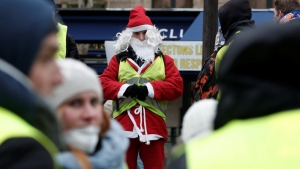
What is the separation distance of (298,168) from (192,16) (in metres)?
16.2

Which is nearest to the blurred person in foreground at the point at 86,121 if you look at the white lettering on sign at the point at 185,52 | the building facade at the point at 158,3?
the white lettering on sign at the point at 185,52

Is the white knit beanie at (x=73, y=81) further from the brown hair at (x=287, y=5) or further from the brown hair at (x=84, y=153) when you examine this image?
the brown hair at (x=287, y=5)

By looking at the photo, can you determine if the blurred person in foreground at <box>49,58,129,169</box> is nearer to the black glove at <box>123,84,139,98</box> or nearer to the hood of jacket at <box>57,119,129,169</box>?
the hood of jacket at <box>57,119,129,169</box>

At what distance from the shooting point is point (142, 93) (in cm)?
722

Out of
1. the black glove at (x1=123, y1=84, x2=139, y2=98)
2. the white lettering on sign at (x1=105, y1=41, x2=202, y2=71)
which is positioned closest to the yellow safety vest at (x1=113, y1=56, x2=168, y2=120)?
the black glove at (x1=123, y1=84, x2=139, y2=98)

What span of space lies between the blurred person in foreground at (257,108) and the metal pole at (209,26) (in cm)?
639

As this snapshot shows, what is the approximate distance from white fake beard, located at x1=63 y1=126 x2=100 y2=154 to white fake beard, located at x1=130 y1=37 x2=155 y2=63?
443 cm

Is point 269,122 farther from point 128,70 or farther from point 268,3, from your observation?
point 268,3

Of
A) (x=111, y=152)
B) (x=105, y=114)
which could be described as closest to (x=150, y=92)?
(x=105, y=114)

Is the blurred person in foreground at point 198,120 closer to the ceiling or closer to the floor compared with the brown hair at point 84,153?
closer to the ceiling

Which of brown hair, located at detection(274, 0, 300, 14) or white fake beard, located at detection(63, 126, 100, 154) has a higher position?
white fake beard, located at detection(63, 126, 100, 154)

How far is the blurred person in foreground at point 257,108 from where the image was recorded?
63.6 inches

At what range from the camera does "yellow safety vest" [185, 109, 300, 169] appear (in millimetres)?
1603

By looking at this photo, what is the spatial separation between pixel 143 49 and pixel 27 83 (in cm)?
553
